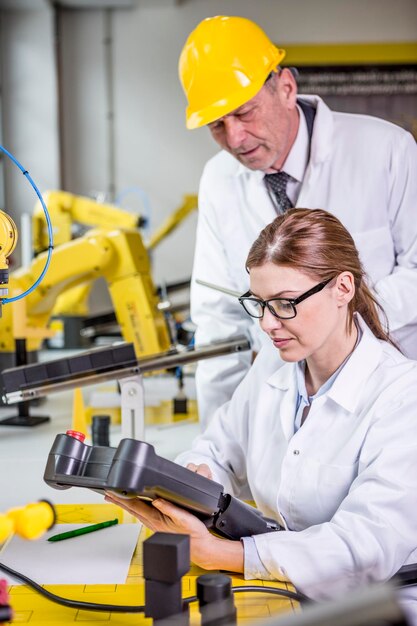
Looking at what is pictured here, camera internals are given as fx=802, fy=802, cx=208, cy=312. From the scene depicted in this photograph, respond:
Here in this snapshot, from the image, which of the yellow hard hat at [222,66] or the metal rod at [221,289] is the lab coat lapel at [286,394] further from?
the yellow hard hat at [222,66]

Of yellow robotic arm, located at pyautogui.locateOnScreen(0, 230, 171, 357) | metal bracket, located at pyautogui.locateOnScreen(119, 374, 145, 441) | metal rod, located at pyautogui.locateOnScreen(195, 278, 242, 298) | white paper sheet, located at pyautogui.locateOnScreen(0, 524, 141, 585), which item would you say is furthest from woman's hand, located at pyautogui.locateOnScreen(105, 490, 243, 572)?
yellow robotic arm, located at pyautogui.locateOnScreen(0, 230, 171, 357)

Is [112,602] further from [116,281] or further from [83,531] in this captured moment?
[116,281]

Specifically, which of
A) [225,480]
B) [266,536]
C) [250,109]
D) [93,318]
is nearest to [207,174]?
[250,109]

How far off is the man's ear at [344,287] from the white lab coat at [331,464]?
92mm

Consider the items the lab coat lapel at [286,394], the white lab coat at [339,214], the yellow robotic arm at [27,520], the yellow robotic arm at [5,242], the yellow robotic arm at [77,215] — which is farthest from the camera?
the yellow robotic arm at [77,215]

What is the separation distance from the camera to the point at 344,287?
5.02 feet

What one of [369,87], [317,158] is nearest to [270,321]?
[317,158]

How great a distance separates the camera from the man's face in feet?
6.41

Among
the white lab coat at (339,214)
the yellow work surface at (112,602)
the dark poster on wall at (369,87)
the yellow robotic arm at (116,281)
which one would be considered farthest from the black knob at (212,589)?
the dark poster on wall at (369,87)

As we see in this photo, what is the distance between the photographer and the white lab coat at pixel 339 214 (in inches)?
82.7

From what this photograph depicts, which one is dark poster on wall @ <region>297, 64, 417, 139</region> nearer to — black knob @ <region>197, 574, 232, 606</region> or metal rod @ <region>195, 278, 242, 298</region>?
metal rod @ <region>195, 278, 242, 298</region>

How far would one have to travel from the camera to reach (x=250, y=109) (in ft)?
6.40

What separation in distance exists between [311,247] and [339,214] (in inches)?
26.9

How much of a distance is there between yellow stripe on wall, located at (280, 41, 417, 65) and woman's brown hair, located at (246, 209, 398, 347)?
5844 mm
